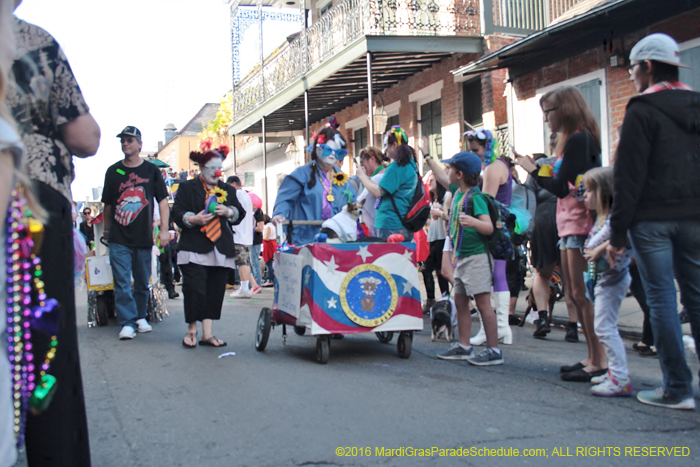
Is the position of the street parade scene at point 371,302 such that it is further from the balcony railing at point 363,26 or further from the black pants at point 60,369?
the balcony railing at point 363,26

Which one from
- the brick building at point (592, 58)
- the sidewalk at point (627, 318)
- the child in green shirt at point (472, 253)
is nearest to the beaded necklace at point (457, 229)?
the child in green shirt at point (472, 253)

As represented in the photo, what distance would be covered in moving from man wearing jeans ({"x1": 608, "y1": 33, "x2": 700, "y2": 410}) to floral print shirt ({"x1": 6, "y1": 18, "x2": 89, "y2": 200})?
2.89m

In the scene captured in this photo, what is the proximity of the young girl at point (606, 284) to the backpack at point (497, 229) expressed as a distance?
0.96 metres

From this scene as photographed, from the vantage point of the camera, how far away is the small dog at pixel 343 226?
19.1 ft

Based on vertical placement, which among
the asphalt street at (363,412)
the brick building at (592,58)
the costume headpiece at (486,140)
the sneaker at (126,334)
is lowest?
the asphalt street at (363,412)

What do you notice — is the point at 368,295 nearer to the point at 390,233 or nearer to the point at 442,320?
the point at 390,233

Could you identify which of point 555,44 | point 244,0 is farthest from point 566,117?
point 244,0

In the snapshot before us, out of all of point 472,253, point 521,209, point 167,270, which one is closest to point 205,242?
point 472,253

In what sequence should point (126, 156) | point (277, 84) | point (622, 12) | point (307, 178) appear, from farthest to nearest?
point (277, 84) < point (622, 12) < point (126, 156) < point (307, 178)

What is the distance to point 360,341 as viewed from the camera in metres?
6.77

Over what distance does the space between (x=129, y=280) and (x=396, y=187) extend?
3120mm

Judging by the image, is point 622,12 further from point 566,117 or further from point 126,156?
point 126,156

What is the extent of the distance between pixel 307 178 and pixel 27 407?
467 centimetres

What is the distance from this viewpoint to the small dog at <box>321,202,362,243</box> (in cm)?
582
